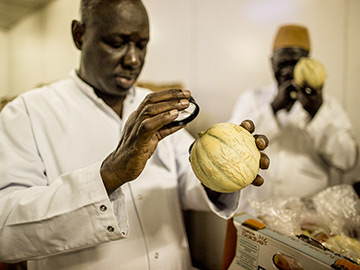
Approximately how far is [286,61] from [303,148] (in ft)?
2.07

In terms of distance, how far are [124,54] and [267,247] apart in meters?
0.84

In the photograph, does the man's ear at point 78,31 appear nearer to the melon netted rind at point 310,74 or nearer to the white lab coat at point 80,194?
the white lab coat at point 80,194

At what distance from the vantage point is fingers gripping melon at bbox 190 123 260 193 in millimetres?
771

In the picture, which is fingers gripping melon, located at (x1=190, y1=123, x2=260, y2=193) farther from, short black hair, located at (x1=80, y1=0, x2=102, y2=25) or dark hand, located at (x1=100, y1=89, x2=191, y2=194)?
short black hair, located at (x1=80, y1=0, x2=102, y2=25)

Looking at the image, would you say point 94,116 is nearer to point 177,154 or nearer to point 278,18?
point 177,154

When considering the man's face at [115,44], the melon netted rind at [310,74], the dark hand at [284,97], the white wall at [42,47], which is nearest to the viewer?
the man's face at [115,44]

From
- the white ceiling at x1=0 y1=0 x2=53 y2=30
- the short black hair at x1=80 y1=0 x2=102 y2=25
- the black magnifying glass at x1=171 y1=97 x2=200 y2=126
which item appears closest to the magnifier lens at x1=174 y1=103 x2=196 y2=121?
the black magnifying glass at x1=171 y1=97 x2=200 y2=126

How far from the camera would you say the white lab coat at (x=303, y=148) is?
183 cm

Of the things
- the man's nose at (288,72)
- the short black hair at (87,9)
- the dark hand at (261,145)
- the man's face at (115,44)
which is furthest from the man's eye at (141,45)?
the man's nose at (288,72)

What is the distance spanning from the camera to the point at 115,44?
106 centimetres

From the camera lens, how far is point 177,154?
1384mm

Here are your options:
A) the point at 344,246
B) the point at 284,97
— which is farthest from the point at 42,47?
the point at 344,246

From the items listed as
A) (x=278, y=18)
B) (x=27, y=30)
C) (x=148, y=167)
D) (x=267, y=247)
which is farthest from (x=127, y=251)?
(x=278, y=18)

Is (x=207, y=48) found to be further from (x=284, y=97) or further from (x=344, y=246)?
(x=344, y=246)
